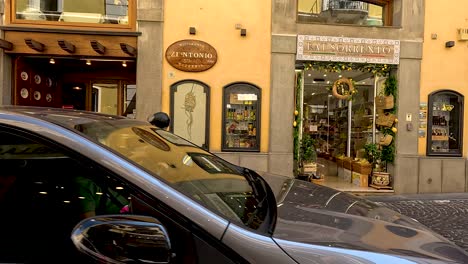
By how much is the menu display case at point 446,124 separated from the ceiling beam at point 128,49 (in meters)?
6.98

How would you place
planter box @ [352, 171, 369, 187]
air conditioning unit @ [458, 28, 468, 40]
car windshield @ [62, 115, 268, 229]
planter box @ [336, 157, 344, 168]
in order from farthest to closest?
planter box @ [336, 157, 344, 168] < planter box @ [352, 171, 369, 187] < air conditioning unit @ [458, 28, 468, 40] < car windshield @ [62, 115, 268, 229]

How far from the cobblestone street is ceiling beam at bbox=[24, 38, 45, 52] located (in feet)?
25.2

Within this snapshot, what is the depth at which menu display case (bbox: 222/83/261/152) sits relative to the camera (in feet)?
28.2

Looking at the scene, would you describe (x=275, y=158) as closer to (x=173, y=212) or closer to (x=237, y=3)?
(x=237, y=3)

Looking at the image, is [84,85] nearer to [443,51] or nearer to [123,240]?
[443,51]

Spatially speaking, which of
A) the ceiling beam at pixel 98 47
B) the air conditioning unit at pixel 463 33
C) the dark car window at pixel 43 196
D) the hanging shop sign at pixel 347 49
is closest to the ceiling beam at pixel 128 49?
the ceiling beam at pixel 98 47

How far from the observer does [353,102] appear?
999 cm

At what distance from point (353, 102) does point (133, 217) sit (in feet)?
30.5

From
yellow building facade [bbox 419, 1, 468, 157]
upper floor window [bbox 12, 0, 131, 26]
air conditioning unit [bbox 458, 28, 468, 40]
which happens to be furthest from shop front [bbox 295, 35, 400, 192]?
upper floor window [bbox 12, 0, 131, 26]

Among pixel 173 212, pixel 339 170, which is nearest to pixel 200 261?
pixel 173 212

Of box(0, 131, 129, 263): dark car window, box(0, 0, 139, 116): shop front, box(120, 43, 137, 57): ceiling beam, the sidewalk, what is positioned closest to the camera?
box(0, 131, 129, 263): dark car window

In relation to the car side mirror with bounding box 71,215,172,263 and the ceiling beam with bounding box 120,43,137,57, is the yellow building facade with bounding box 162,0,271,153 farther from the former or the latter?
the car side mirror with bounding box 71,215,172,263

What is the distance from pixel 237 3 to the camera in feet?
28.2

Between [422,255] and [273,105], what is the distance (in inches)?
274
